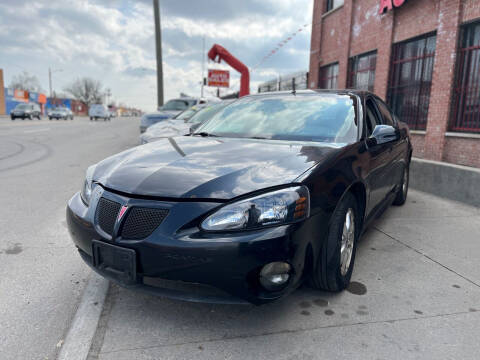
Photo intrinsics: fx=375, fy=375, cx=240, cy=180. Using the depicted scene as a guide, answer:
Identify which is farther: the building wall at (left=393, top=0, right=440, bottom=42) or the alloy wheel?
the building wall at (left=393, top=0, right=440, bottom=42)

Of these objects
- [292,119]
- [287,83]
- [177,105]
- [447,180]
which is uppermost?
[287,83]

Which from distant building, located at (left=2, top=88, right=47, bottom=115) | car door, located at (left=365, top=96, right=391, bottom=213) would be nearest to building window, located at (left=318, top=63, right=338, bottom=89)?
car door, located at (left=365, top=96, right=391, bottom=213)

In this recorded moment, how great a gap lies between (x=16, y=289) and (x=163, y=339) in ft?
4.39

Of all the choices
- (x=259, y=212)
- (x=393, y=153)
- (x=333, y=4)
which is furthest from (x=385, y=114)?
(x=333, y=4)

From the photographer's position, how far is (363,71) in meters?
11.1

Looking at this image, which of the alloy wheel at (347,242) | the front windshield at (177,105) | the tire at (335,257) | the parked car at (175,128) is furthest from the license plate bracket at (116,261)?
the front windshield at (177,105)

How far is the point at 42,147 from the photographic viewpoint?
11.7m

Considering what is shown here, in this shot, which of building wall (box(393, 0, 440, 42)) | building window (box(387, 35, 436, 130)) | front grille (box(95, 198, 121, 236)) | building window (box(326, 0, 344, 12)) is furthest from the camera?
building window (box(326, 0, 344, 12))

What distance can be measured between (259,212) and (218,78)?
28.4 metres

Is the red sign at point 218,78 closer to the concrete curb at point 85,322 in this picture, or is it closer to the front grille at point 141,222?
the concrete curb at point 85,322

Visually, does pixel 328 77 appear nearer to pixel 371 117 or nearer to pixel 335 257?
pixel 371 117

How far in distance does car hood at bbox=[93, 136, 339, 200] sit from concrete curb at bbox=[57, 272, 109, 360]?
0.85 meters

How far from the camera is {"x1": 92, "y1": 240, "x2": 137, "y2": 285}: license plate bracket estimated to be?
210cm

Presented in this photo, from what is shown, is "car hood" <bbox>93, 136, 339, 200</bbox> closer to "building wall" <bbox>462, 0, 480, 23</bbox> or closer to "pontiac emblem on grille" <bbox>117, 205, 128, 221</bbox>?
"pontiac emblem on grille" <bbox>117, 205, 128, 221</bbox>
